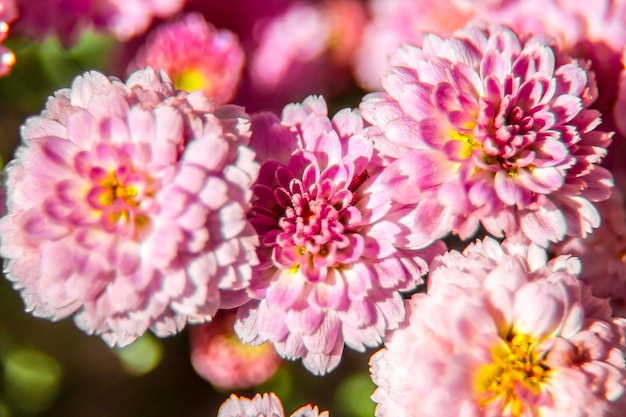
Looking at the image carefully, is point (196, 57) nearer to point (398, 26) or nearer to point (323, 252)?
point (398, 26)

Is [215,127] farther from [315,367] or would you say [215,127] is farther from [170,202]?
[315,367]

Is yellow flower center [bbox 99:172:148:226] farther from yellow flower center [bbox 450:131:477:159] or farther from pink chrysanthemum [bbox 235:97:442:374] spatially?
yellow flower center [bbox 450:131:477:159]

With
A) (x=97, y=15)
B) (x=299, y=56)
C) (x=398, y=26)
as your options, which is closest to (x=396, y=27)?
(x=398, y=26)

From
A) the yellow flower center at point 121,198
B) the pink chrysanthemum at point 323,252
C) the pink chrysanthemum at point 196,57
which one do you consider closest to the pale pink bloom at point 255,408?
the pink chrysanthemum at point 323,252

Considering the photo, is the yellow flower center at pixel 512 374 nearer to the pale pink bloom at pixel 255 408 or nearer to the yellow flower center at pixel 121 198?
the pale pink bloom at pixel 255 408

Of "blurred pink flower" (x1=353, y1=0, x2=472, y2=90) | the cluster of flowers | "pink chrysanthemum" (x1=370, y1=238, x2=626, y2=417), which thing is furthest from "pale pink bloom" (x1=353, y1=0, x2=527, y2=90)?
"pink chrysanthemum" (x1=370, y1=238, x2=626, y2=417)

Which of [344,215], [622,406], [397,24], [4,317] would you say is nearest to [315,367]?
[344,215]
